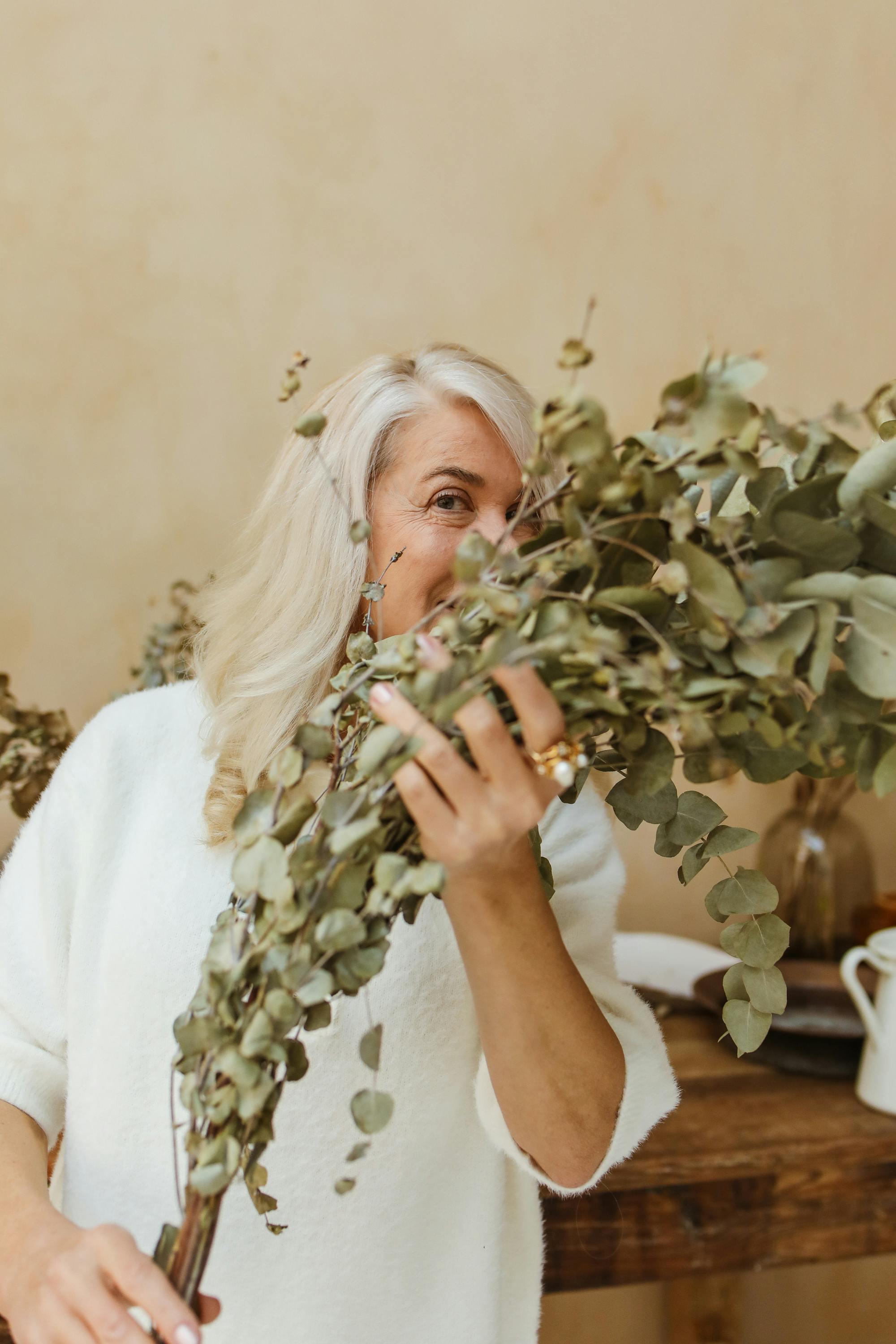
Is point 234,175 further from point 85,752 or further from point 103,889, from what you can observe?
point 103,889

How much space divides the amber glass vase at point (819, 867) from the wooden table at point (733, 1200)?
50 cm

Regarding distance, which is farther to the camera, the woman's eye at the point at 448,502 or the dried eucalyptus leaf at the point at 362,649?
the woman's eye at the point at 448,502

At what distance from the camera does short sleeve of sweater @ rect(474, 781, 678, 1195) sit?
3.08 ft

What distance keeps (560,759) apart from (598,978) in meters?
0.63

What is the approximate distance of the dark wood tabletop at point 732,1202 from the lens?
1300 millimetres

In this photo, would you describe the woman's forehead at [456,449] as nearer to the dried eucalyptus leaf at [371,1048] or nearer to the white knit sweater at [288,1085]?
the white knit sweater at [288,1085]

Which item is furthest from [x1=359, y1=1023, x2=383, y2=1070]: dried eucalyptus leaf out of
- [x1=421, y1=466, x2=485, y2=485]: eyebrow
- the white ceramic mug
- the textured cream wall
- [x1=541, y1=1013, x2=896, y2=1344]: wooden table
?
the textured cream wall

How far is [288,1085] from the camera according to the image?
3.45 ft

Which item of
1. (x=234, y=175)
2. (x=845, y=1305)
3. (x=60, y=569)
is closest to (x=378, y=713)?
(x=60, y=569)

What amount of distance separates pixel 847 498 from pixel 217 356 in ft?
4.71

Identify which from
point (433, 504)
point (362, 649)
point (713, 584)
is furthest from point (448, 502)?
point (713, 584)

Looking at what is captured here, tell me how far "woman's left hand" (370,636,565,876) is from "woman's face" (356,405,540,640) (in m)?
0.51

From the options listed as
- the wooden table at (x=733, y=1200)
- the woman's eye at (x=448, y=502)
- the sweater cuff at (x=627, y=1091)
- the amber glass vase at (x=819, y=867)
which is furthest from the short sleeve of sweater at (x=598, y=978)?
the amber glass vase at (x=819, y=867)

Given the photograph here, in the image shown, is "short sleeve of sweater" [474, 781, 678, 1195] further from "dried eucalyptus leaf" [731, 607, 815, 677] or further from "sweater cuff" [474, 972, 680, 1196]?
"dried eucalyptus leaf" [731, 607, 815, 677]
